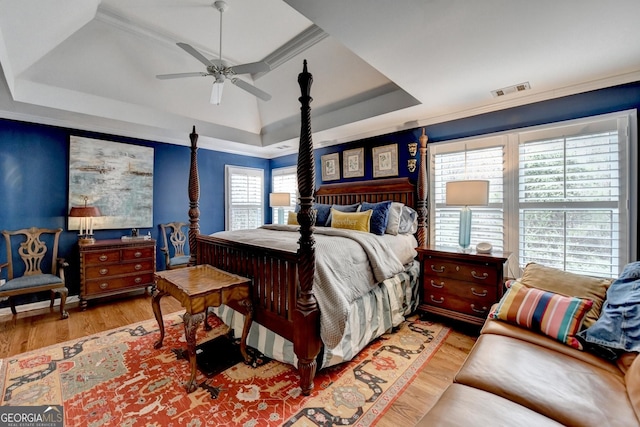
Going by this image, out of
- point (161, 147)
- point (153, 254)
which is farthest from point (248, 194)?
point (153, 254)

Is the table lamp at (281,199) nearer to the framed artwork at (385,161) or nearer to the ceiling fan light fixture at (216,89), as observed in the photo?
the framed artwork at (385,161)

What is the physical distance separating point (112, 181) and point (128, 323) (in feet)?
7.15

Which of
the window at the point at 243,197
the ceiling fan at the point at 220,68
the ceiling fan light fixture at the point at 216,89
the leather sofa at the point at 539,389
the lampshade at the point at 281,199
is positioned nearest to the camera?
the leather sofa at the point at 539,389

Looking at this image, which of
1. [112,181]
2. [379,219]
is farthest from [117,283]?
[379,219]

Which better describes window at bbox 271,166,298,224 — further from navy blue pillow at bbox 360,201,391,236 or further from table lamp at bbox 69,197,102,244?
table lamp at bbox 69,197,102,244

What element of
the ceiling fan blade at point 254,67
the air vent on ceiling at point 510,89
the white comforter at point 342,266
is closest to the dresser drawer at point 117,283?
the white comforter at point 342,266

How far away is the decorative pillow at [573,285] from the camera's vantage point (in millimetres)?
1594

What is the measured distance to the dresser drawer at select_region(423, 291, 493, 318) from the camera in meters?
2.60

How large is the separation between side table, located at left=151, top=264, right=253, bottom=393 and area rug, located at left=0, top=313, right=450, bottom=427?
7.2 inches

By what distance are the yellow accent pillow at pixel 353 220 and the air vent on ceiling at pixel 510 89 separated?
178 cm

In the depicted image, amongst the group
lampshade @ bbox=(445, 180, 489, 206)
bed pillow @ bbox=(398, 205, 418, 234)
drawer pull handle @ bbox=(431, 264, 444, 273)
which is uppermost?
lampshade @ bbox=(445, 180, 489, 206)

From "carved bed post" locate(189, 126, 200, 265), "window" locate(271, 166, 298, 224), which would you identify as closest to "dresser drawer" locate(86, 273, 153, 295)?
"carved bed post" locate(189, 126, 200, 265)

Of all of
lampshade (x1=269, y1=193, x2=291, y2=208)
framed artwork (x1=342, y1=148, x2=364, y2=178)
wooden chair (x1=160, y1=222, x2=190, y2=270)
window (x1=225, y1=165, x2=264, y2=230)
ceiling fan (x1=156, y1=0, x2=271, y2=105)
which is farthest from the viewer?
window (x1=225, y1=165, x2=264, y2=230)

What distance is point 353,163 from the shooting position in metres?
4.47
